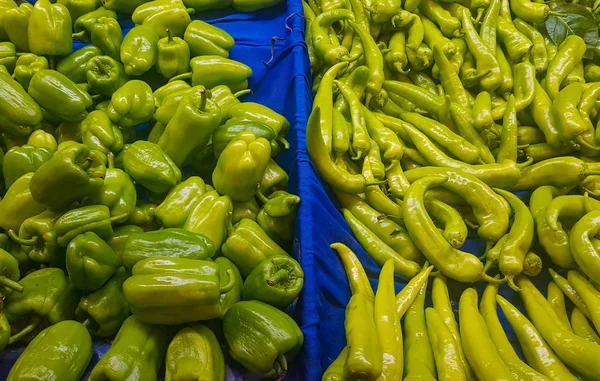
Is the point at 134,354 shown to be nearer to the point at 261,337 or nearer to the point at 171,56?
the point at 261,337

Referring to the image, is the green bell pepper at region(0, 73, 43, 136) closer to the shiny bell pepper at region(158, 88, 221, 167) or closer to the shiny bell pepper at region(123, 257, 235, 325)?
the shiny bell pepper at region(158, 88, 221, 167)

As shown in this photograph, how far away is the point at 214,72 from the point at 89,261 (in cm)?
141

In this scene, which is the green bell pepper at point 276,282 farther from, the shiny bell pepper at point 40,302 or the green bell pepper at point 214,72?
the green bell pepper at point 214,72

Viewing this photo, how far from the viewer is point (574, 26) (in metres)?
3.05

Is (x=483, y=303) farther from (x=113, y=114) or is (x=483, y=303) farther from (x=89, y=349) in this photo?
(x=113, y=114)

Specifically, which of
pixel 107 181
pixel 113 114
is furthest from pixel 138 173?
pixel 113 114

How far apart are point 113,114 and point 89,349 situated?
1164 millimetres

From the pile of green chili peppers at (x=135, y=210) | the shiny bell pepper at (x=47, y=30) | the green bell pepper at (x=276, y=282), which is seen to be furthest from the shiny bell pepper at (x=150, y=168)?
the shiny bell pepper at (x=47, y=30)

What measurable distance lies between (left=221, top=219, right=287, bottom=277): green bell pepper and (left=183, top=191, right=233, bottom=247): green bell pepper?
0.05 metres

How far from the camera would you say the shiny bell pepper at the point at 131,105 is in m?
2.25

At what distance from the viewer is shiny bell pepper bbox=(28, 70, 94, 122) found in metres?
2.16

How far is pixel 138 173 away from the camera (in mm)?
2023

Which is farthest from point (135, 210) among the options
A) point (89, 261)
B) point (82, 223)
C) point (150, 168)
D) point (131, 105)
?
point (131, 105)

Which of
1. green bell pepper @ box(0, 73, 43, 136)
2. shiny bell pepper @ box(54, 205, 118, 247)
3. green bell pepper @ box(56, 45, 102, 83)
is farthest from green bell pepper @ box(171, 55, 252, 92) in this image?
shiny bell pepper @ box(54, 205, 118, 247)
